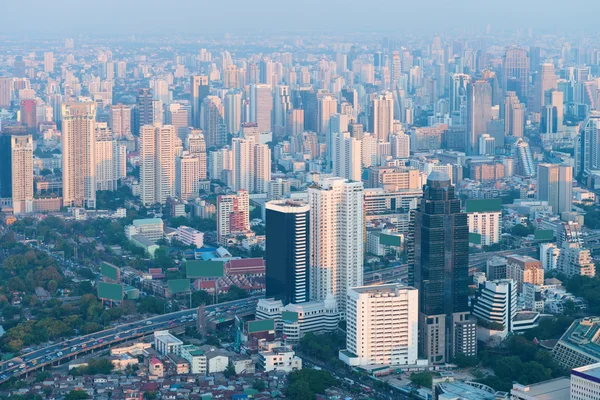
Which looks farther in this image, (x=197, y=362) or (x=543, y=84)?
(x=543, y=84)

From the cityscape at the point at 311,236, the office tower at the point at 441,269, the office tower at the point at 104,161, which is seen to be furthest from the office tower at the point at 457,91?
the office tower at the point at 441,269

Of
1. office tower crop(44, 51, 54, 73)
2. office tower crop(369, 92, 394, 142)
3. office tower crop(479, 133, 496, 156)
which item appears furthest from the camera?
office tower crop(44, 51, 54, 73)

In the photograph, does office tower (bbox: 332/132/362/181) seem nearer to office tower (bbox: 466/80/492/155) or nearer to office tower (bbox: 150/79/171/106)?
office tower (bbox: 466/80/492/155)

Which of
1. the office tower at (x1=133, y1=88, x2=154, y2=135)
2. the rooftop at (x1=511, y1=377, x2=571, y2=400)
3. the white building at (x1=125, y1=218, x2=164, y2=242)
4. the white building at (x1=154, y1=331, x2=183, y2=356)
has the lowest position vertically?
the white building at (x1=154, y1=331, x2=183, y2=356)

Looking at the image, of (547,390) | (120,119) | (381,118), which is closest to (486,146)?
(381,118)

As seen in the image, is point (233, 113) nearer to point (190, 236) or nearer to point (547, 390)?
point (190, 236)

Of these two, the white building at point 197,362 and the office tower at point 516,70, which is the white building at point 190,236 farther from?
the office tower at point 516,70

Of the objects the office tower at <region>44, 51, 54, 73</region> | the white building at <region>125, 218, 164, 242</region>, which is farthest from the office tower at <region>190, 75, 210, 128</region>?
the white building at <region>125, 218, 164, 242</region>
